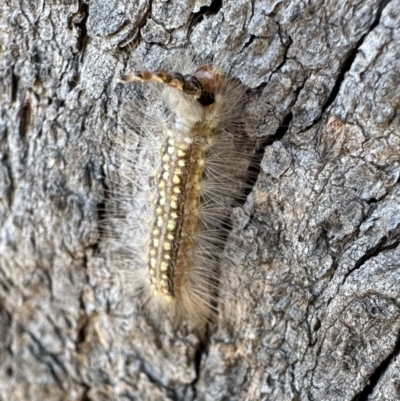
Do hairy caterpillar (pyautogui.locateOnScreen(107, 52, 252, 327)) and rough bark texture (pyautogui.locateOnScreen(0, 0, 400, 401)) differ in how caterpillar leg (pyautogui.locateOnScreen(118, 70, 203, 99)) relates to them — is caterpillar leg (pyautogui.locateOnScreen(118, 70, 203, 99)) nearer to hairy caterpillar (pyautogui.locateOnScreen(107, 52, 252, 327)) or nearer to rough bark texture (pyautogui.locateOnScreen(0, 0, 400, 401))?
hairy caterpillar (pyautogui.locateOnScreen(107, 52, 252, 327))

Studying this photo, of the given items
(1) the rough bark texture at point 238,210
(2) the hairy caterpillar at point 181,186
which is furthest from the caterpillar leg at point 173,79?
(1) the rough bark texture at point 238,210

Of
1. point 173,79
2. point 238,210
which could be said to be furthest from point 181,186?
point 173,79

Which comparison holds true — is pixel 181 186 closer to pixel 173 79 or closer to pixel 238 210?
pixel 238 210

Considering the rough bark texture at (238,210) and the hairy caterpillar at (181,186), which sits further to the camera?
the hairy caterpillar at (181,186)

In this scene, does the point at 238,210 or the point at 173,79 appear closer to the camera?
the point at 173,79

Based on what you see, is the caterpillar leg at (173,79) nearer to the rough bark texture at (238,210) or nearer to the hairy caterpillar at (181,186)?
the hairy caterpillar at (181,186)

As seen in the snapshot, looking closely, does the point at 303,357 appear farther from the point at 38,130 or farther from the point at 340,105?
the point at 38,130
